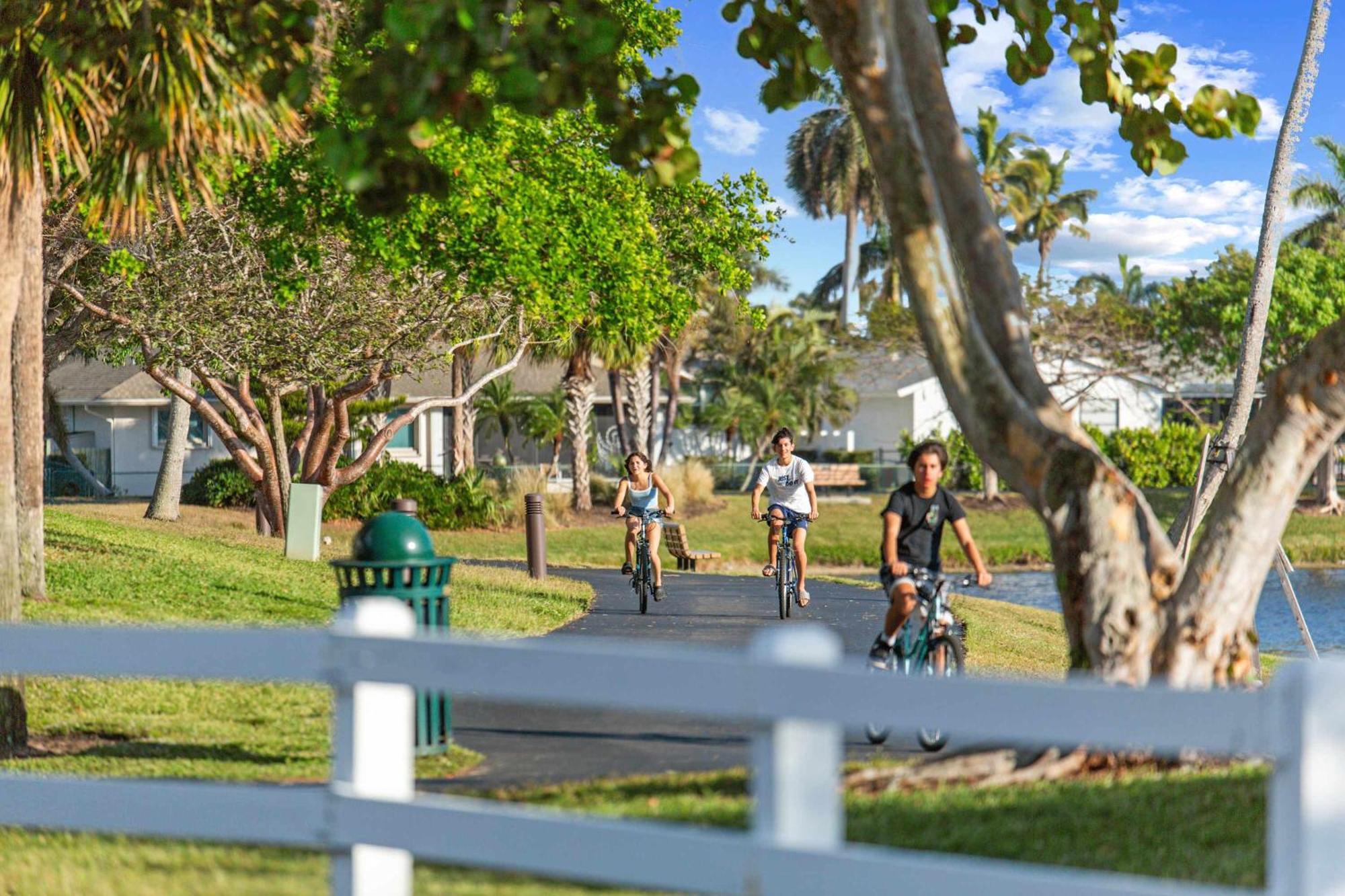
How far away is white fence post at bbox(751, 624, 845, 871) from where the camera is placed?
3.35 m

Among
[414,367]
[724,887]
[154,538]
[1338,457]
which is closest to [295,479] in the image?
[414,367]

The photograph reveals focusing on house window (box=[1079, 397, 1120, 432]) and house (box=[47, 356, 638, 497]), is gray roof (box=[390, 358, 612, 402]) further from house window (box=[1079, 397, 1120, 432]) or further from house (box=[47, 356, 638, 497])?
house window (box=[1079, 397, 1120, 432])

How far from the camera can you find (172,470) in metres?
31.2

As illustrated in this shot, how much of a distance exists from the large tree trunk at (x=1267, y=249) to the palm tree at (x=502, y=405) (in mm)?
40922

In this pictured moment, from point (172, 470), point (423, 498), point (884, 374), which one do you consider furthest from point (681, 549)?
point (884, 374)

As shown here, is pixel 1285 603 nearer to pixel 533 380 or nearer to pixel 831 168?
pixel 533 380

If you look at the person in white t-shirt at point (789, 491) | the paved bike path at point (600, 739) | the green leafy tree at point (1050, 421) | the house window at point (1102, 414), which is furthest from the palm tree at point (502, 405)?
the green leafy tree at point (1050, 421)

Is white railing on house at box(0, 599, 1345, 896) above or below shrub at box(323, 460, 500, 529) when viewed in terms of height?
below

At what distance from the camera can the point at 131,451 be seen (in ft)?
162

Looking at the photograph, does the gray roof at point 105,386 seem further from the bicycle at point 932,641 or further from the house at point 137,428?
the bicycle at point 932,641

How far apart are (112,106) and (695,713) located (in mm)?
8659

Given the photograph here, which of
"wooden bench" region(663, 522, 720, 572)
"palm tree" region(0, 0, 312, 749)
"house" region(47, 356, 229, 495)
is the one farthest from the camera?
"house" region(47, 356, 229, 495)

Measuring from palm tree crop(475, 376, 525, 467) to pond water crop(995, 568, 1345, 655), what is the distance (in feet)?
73.7

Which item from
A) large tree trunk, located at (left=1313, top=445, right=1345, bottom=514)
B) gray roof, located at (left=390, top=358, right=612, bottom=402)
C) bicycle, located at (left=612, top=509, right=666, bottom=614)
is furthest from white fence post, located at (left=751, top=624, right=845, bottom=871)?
large tree trunk, located at (left=1313, top=445, right=1345, bottom=514)
